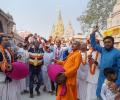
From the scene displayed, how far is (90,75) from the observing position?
29.7 ft

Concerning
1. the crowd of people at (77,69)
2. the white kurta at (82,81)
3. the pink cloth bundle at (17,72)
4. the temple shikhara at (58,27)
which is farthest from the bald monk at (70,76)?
the temple shikhara at (58,27)

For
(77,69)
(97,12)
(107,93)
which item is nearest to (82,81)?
(77,69)

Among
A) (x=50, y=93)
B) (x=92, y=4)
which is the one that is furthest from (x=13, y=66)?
(x=92, y=4)

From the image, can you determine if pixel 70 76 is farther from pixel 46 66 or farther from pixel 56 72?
pixel 46 66

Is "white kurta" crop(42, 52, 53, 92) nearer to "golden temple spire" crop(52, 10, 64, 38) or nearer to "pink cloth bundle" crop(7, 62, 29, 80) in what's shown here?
"pink cloth bundle" crop(7, 62, 29, 80)

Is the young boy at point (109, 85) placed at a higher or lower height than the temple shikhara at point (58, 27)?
lower

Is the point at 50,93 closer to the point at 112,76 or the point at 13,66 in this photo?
the point at 13,66

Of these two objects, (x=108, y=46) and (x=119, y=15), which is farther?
(x=119, y=15)

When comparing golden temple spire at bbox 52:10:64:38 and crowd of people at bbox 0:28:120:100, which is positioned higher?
golden temple spire at bbox 52:10:64:38

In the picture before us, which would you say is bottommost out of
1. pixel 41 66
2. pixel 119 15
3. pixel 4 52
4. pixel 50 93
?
→ pixel 50 93

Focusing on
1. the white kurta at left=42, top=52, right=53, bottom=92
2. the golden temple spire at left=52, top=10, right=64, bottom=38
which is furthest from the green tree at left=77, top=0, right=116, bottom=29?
the white kurta at left=42, top=52, right=53, bottom=92

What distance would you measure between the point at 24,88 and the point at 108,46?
596 centimetres

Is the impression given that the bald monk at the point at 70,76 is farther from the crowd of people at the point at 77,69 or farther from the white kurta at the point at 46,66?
the white kurta at the point at 46,66

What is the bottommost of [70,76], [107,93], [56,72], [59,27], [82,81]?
[82,81]
